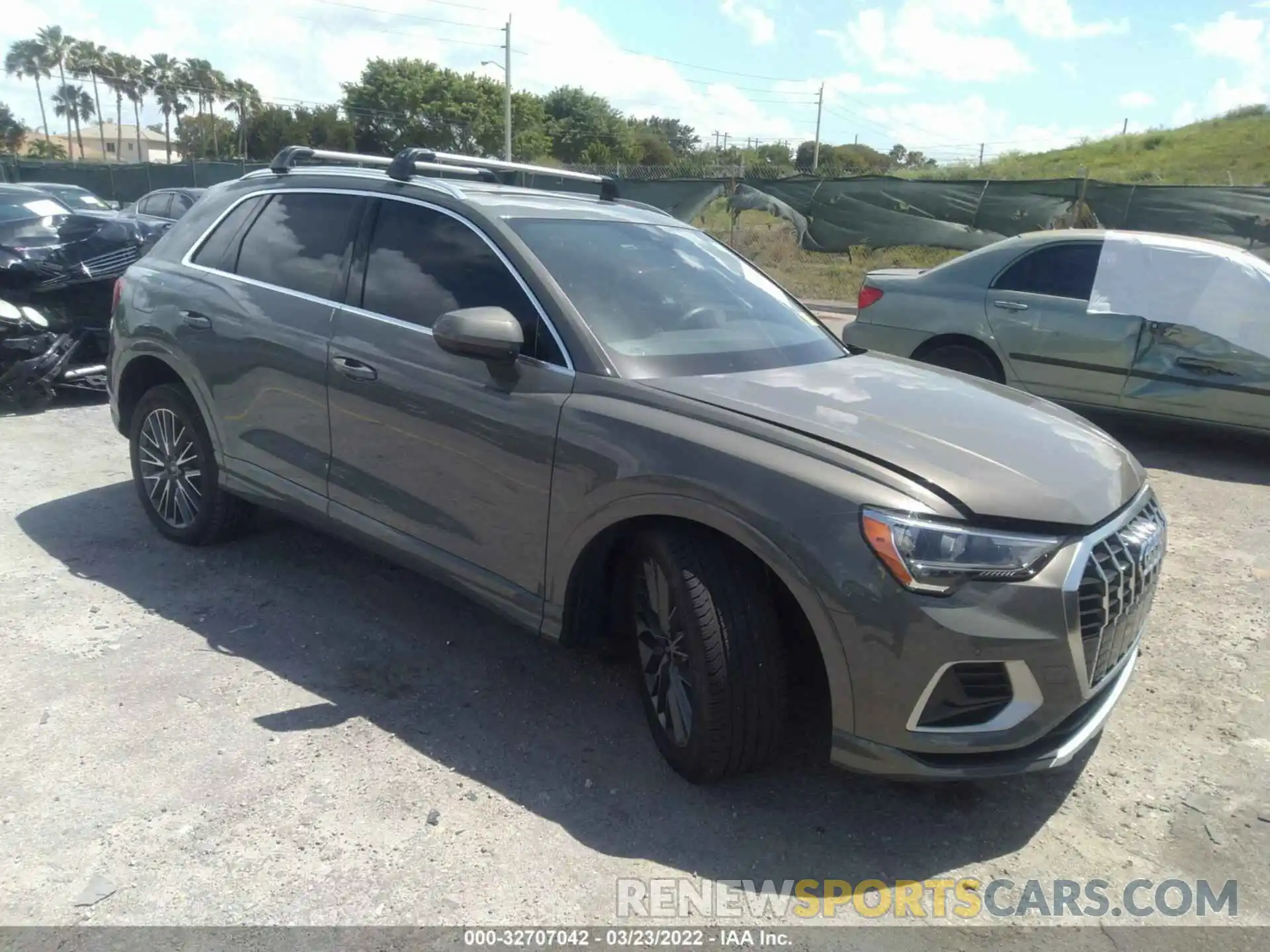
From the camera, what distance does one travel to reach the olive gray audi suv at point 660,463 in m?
2.51

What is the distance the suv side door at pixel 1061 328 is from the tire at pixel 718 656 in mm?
5155

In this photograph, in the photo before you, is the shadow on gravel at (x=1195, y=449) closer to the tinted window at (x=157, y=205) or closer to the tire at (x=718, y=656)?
the tire at (x=718, y=656)

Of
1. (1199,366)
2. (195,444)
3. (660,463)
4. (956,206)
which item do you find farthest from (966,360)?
(956,206)

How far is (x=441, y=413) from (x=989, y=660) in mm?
1970

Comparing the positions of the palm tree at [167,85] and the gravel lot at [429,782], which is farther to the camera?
the palm tree at [167,85]

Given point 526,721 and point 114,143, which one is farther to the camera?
point 114,143

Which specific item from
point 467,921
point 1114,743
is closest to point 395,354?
point 467,921

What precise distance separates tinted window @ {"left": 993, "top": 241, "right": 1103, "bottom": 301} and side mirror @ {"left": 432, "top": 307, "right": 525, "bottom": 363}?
5.24 m

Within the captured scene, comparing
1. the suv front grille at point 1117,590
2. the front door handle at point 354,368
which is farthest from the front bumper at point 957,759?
the front door handle at point 354,368

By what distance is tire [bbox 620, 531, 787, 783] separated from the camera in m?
2.72

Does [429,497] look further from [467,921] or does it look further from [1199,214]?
[1199,214]

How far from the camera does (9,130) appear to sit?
8850 cm

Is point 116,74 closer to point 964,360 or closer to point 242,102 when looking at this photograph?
point 242,102

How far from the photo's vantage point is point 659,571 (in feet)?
9.62
